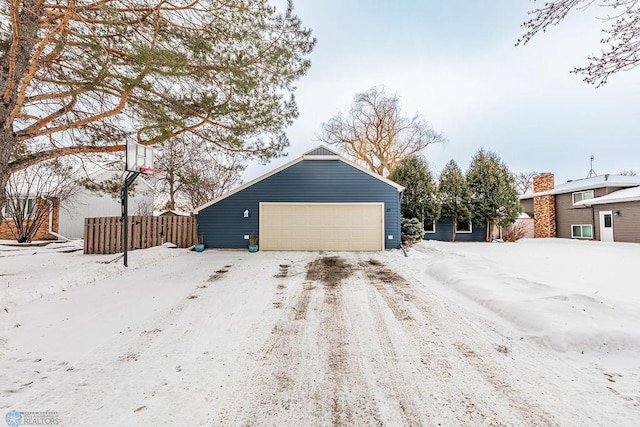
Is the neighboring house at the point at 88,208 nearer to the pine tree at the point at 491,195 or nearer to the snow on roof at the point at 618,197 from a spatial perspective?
the pine tree at the point at 491,195

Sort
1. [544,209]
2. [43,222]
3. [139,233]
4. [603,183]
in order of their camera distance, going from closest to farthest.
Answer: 1. [139,233]
2. [43,222]
3. [603,183]
4. [544,209]

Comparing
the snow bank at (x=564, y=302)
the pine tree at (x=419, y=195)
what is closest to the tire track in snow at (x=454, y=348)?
the snow bank at (x=564, y=302)

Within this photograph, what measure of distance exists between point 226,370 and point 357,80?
1982 cm

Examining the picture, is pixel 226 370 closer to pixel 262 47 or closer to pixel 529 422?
pixel 529 422

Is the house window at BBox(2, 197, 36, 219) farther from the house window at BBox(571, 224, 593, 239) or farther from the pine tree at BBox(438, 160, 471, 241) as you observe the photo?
the house window at BBox(571, 224, 593, 239)

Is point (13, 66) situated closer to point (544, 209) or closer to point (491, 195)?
point (491, 195)

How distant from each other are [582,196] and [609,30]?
19.5 meters

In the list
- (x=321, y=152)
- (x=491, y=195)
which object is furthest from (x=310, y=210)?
(x=491, y=195)

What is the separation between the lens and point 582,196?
16.8 metres

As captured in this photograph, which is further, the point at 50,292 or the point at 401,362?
the point at 50,292

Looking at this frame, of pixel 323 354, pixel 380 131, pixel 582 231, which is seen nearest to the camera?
pixel 323 354

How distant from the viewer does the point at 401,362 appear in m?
2.45

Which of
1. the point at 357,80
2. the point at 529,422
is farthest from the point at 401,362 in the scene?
the point at 357,80

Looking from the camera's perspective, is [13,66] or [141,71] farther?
Answer: [141,71]
